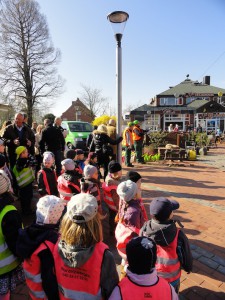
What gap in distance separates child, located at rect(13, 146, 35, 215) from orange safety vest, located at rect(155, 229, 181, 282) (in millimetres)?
3185

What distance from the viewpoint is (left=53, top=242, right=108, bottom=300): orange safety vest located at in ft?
5.28

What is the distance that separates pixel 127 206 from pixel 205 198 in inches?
157

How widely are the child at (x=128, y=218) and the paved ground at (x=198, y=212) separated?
0.84 meters

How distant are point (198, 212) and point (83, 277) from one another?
13.1ft

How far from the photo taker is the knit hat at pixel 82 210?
5.45 feet

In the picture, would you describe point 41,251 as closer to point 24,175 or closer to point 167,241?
point 167,241

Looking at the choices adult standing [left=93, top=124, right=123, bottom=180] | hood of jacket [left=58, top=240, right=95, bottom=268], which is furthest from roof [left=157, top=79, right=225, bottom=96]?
hood of jacket [left=58, top=240, right=95, bottom=268]

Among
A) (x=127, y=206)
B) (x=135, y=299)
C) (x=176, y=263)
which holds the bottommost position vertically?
(x=176, y=263)

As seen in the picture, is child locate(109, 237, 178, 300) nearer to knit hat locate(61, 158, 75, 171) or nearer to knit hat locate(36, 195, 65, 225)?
knit hat locate(36, 195, 65, 225)

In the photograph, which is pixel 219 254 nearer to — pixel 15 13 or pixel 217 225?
pixel 217 225

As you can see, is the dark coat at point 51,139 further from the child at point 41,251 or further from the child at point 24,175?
the child at point 41,251

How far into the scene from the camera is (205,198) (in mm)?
6055

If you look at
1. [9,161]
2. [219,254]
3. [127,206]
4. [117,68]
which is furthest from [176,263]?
[9,161]

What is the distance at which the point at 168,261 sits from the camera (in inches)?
83.5
